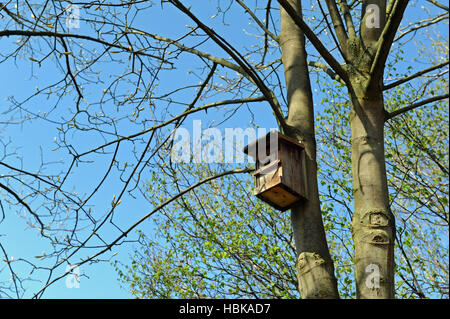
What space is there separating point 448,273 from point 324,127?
254 cm

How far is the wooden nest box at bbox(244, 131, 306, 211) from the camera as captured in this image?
296 centimetres

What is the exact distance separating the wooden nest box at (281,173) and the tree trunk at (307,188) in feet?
0.16

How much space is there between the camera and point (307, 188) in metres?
2.99

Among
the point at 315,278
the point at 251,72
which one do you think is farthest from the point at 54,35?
the point at 315,278

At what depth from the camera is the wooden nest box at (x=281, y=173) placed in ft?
9.71

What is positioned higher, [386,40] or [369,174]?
[386,40]

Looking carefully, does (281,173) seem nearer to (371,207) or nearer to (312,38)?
(371,207)

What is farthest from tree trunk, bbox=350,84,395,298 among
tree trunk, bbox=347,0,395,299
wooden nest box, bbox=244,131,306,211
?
wooden nest box, bbox=244,131,306,211

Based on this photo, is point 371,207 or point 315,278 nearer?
point 315,278

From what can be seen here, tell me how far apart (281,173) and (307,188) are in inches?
6.4

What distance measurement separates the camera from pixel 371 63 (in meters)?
3.16

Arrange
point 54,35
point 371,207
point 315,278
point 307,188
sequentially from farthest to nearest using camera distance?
point 54,35, point 307,188, point 371,207, point 315,278
